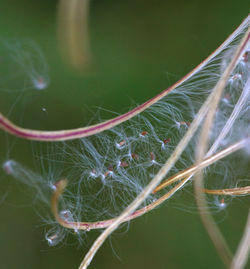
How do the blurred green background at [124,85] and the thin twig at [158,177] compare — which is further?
the blurred green background at [124,85]

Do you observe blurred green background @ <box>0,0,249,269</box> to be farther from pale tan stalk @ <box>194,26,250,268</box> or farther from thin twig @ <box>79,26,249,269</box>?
thin twig @ <box>79,26,249,269</box>

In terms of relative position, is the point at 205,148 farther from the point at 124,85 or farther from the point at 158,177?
the point at 124,85

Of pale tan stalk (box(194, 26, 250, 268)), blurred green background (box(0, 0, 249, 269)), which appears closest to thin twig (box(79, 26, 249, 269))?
pale tan stalk (box(194, 26, 250, 268))

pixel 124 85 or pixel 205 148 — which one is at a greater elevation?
pixel 124 85

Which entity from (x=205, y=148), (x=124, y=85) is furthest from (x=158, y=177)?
(x=124, y=85)

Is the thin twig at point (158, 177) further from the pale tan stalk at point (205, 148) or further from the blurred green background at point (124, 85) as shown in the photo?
the blurred green background at point (124, 85)

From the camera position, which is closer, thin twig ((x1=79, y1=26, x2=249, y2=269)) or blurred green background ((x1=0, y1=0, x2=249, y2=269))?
thin twig ((x1=79, y1=26, x2=249, y2=269))

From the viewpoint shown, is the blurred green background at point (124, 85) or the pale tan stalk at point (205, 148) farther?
the blurred green background at point (124, 85)

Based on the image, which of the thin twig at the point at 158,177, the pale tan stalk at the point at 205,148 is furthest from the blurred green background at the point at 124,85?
the thin twig at the point at 158,177

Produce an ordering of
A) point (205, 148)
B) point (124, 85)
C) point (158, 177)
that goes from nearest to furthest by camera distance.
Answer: point (158, 177) → point (205, 148) → point (124, 85)

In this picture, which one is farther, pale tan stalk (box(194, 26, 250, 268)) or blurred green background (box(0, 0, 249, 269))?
blurred green background (box(0, 0, 249, 269))
